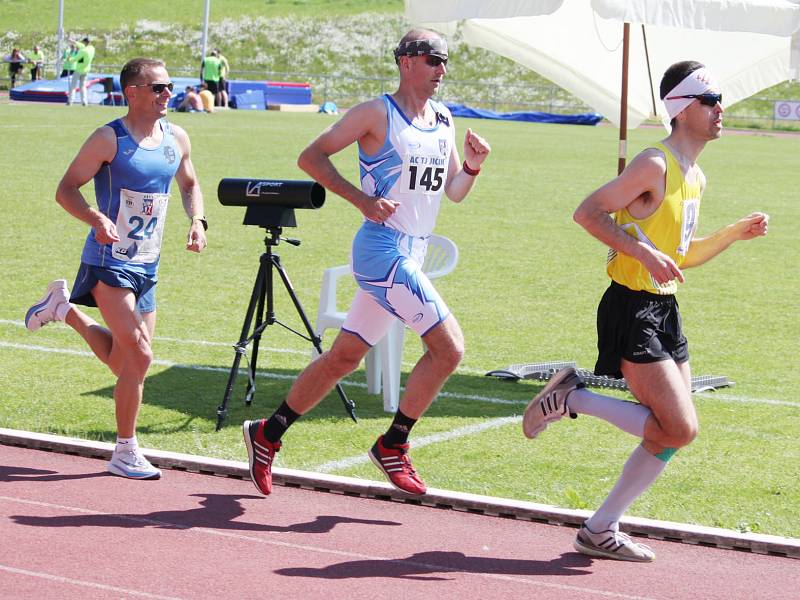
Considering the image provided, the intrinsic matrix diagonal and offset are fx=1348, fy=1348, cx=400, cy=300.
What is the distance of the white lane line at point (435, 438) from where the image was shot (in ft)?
23.5

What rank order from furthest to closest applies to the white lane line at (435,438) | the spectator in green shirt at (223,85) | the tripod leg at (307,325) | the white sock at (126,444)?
the spectator in green shirt at (223,85), the tripod leg at (307,325), the white lane line at (435,438), the white sock at (126,444)

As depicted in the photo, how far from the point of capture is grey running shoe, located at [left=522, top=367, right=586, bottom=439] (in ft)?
19.4

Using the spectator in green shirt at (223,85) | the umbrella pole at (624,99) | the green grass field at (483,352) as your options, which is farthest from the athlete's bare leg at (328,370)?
the spectator in green shirt at (223,85)

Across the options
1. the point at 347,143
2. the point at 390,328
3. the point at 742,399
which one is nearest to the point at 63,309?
the point at 390,328

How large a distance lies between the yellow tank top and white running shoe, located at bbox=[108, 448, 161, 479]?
102 inches

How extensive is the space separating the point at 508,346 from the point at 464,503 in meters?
4.48

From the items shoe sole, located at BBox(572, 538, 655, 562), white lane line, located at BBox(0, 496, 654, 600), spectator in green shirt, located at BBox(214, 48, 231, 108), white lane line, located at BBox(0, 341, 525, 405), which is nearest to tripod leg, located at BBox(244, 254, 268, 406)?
white lane line, located at BBox(0, 341, 525, 405)

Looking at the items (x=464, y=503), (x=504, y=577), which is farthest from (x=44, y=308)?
(x=504, y=577)

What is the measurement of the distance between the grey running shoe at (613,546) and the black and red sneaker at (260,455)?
1579 millimetres

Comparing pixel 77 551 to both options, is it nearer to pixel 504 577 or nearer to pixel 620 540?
pixel 504 577

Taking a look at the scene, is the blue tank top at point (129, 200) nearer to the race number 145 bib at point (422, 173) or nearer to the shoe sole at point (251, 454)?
the shoe sole at point (251, 454)

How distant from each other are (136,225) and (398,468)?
5.80 ft

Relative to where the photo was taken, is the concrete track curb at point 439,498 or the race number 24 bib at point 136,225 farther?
the race number 24 bib at point 136,225

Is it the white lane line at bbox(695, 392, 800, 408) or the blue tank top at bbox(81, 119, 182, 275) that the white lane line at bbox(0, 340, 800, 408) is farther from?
the blue tank top at bbox(81, 119, 182, 275)
